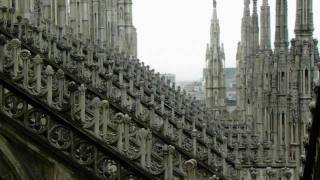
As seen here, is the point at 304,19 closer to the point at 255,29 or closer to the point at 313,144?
the point at 313,144

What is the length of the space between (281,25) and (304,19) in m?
3.83

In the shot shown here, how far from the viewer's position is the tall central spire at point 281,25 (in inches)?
874

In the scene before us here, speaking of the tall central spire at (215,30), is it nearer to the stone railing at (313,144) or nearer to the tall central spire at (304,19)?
the tall central spire at (304,19)

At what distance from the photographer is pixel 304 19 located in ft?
61.1

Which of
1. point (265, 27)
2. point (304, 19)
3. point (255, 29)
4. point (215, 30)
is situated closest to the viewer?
point (304, 19)

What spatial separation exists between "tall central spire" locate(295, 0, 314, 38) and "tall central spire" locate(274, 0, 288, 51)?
3.25 m

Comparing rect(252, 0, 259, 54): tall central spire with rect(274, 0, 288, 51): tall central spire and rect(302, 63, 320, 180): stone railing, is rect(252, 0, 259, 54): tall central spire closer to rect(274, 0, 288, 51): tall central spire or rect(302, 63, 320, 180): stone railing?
rect(274, 0, 288, 51): tall central spire

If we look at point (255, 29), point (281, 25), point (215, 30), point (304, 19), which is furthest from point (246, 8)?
point (304, 19)

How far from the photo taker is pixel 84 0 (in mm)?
39750

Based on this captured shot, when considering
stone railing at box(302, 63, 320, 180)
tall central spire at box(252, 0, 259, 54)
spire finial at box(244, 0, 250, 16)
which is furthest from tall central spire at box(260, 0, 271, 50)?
stone railing at box(302, 63, 320, 180)

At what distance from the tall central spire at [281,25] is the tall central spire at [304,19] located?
3.25m

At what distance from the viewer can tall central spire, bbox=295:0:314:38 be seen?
1858 centimetres

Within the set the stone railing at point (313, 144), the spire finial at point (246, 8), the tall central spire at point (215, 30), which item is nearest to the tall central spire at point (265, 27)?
the spire finial at point (246, 8)

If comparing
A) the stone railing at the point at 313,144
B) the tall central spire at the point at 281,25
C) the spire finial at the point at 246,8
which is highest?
the spire finial at the point at 246,8
